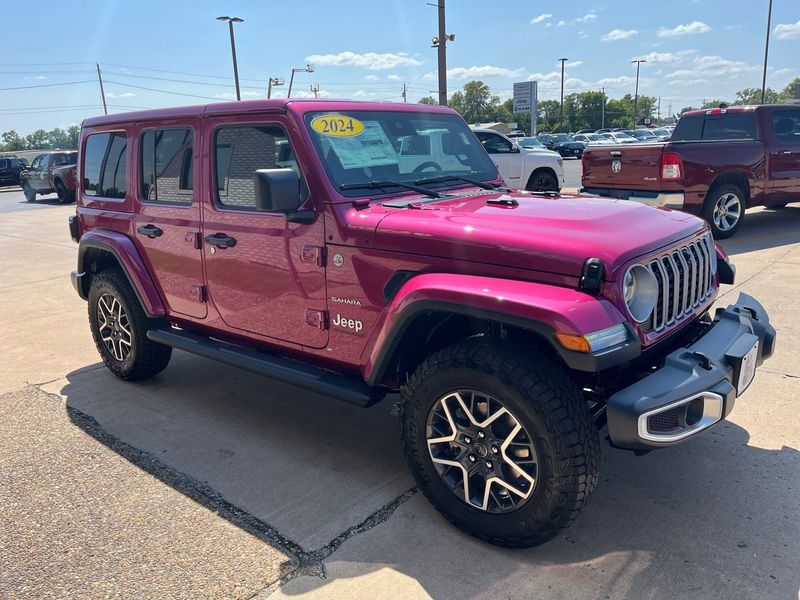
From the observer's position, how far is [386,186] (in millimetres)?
3510

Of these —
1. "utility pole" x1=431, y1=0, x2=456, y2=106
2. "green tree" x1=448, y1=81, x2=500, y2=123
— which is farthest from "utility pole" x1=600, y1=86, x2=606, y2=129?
"utility pole" x1=431, y1=0, x2=456, y2=106

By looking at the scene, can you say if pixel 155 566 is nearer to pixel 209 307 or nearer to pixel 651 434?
pixel 209 307

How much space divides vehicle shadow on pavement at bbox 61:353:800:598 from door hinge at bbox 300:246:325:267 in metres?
1.12

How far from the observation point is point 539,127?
93.2m

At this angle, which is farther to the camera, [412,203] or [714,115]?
[714,115]

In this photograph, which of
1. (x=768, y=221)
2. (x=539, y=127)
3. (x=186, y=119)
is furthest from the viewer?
(x=539, y=127)

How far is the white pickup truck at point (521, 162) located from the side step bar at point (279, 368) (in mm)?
9386

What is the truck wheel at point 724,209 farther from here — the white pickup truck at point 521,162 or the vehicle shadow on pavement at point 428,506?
Result: the vehicle shadow on pavement at point 428,506

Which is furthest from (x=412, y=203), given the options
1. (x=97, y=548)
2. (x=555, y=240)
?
(x=97, y=548)

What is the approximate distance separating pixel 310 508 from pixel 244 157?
77.2 inches

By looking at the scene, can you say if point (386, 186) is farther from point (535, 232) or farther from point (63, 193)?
point (63, 193)

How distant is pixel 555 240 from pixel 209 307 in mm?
2328

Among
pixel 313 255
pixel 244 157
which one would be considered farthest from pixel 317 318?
pixel 244 157

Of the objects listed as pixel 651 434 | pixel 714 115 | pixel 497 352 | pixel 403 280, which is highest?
pixel 714 115
